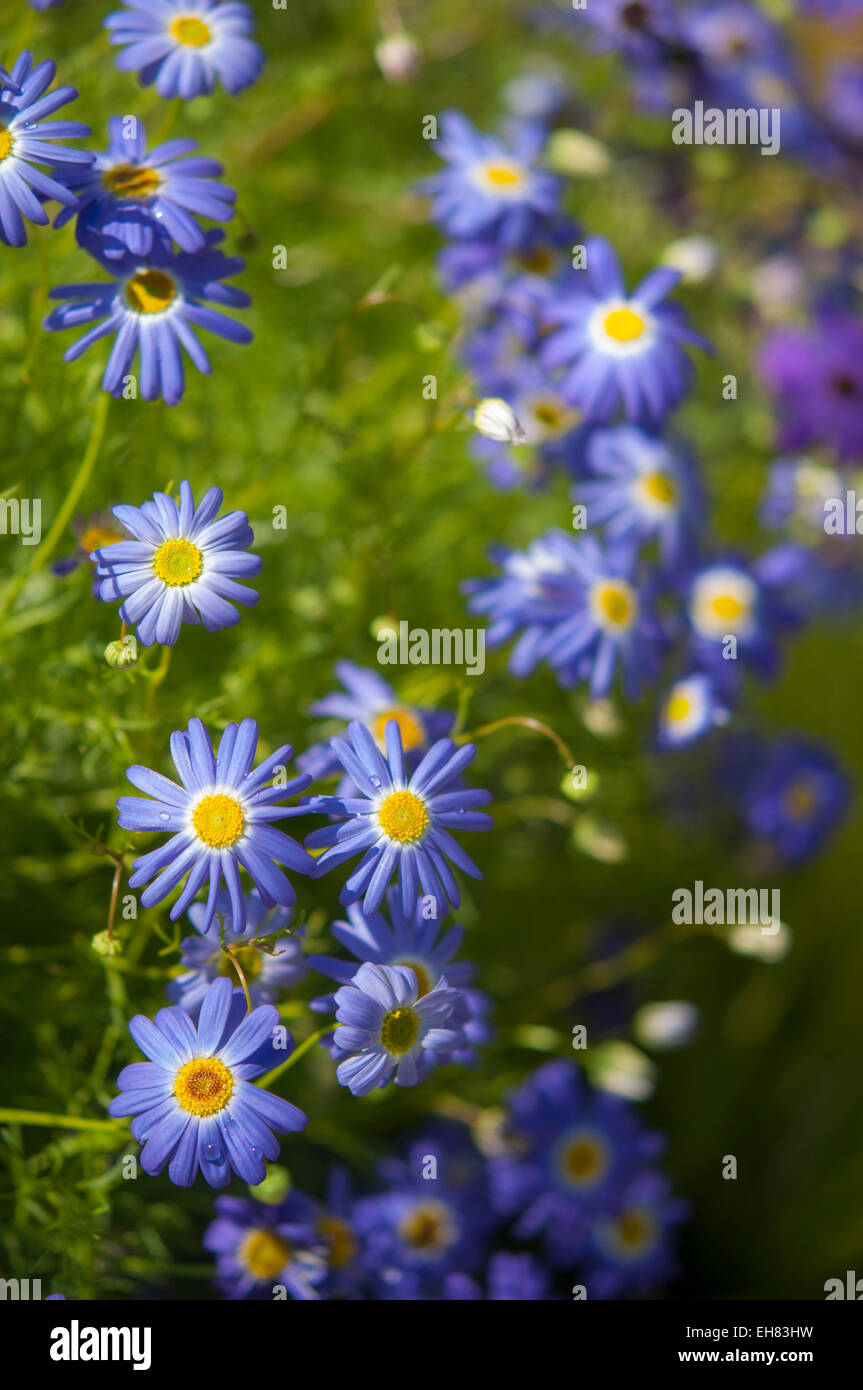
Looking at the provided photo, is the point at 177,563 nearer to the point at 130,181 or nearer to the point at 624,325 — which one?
the point at 130,181

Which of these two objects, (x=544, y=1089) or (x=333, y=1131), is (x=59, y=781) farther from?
(x=544, y=1089)

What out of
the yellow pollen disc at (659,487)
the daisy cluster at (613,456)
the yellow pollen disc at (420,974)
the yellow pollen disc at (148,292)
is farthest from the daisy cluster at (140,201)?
the yellow pollen disc at (659,487)

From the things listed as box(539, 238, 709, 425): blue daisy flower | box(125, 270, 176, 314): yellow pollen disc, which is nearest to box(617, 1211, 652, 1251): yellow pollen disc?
box(539, 238, 709, 425): blue daisy flower

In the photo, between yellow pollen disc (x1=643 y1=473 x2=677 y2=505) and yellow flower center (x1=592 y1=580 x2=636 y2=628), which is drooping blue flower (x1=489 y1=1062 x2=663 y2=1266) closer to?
yellow flower center (x1=592 y1=580 x2=636 y2=628)

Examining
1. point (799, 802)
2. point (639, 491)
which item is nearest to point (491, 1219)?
point (799, 802)
